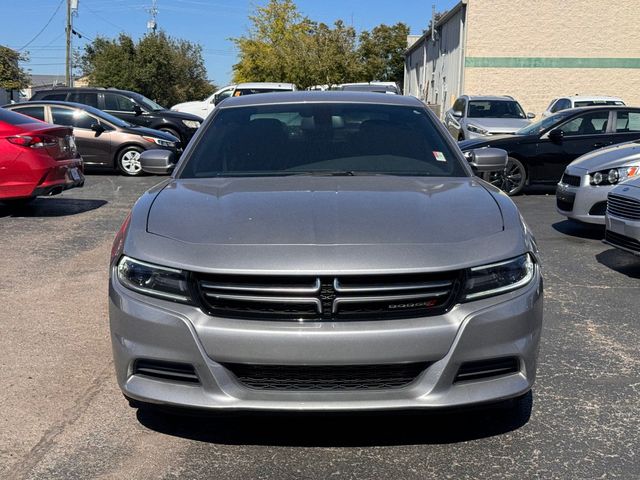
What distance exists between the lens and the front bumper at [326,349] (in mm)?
3129

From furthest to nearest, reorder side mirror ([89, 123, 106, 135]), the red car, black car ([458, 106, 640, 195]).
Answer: side mirror ([89, 123, 106, 135]) < black car ([458, 106, 640, 195]) < the red car

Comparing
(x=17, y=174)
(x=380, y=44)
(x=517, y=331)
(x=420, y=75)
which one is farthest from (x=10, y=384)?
(x=380, y=44)

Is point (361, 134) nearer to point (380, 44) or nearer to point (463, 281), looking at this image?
point (463, 281)

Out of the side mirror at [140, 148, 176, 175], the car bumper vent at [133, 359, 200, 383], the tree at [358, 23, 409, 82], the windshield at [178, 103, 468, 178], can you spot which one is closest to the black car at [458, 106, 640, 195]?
the windshield at [178, 103, 468, 178]

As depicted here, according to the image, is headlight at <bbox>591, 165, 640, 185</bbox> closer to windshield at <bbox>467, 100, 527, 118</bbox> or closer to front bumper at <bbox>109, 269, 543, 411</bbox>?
front bumper at <bbox>109, 269, 543, 411</bbox>

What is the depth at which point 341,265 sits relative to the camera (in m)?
3.16

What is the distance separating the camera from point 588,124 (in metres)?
13.4

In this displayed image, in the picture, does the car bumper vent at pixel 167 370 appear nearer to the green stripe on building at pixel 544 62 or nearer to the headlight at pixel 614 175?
the headlight at pixel 614 175

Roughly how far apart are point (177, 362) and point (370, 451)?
1.00 m

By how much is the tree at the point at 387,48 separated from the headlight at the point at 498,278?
72307mm

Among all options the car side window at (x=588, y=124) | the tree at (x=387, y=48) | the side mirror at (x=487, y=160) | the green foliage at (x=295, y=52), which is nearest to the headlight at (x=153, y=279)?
the side mirror at (x=487, y=160)

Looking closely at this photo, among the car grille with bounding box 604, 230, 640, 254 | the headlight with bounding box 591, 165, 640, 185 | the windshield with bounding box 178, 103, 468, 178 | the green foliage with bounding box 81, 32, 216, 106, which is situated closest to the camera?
the windshield with bounding box 178, 103, 468, 178

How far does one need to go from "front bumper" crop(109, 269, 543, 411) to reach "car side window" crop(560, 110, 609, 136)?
35.2 ft

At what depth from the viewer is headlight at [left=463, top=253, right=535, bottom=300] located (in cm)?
327
